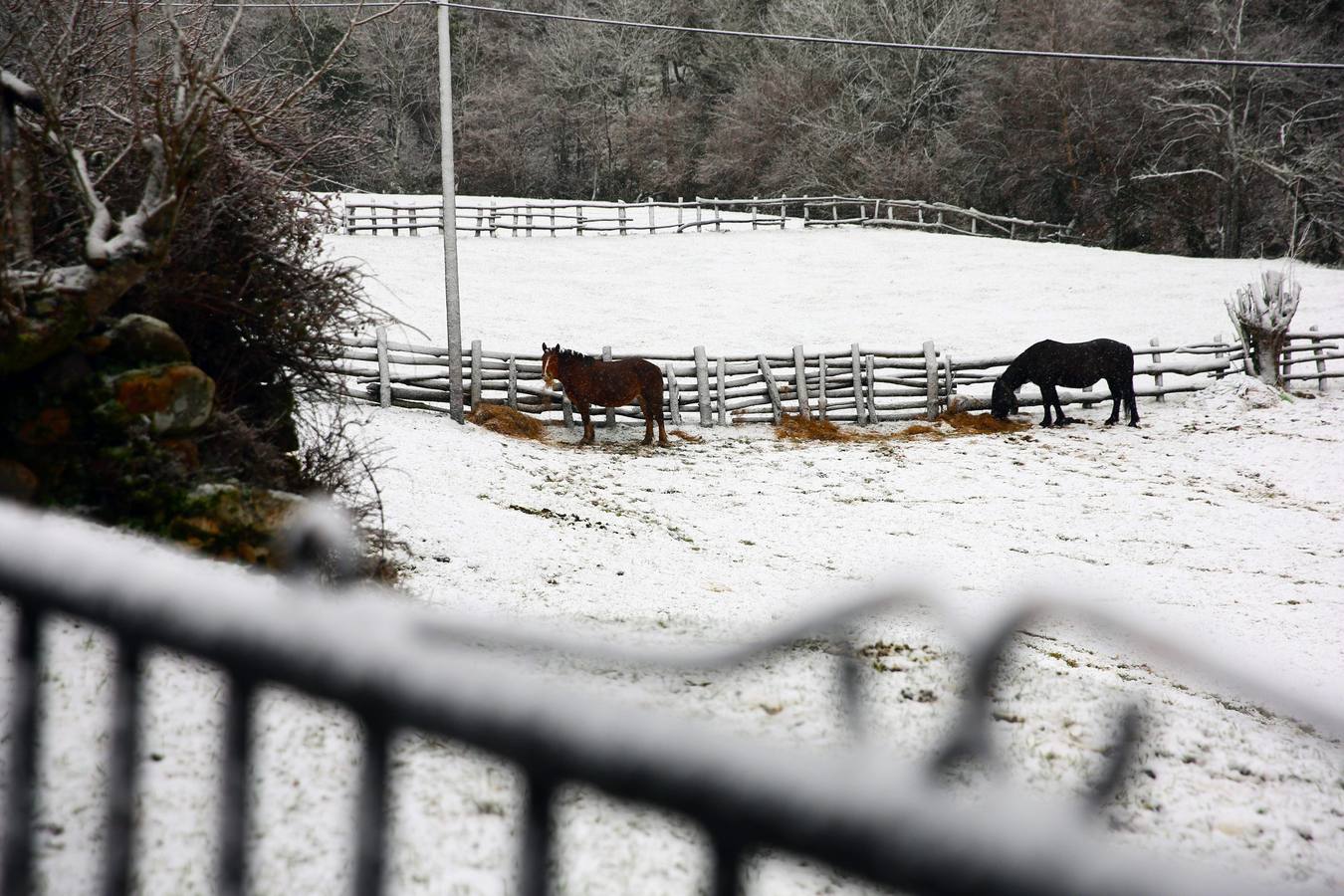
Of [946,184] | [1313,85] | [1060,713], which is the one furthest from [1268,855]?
[946,184]

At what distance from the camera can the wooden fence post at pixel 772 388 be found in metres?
15.3

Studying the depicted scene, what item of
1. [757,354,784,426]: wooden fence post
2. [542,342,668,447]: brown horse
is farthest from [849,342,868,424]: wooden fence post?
[542,342,668,447]: brown horse

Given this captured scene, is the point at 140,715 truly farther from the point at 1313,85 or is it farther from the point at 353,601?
the point at 1313,85

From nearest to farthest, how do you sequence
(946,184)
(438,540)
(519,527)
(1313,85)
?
(438,540), (519,527), (1313,85), (946,184)

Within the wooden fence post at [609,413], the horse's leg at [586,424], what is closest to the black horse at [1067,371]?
the wooden fence post at [609,413]

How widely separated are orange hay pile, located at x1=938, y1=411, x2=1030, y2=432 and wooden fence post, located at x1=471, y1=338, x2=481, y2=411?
7274 millimetres

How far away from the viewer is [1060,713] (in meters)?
4.34

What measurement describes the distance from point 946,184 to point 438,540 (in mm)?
32310

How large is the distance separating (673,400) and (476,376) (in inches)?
119

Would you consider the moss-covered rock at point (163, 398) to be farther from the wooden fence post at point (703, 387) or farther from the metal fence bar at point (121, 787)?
the wooden fence post at point (703, 387)

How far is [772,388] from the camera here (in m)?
15.4

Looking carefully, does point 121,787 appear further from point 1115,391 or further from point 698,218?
point 698,218

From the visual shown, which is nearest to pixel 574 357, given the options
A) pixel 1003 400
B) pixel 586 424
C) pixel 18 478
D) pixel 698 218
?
pixel 586 424

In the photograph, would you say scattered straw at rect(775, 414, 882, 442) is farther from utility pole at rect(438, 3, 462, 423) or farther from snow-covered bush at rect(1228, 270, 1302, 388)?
snow-covered bush at rect(1228, 270, 1302, 388)
